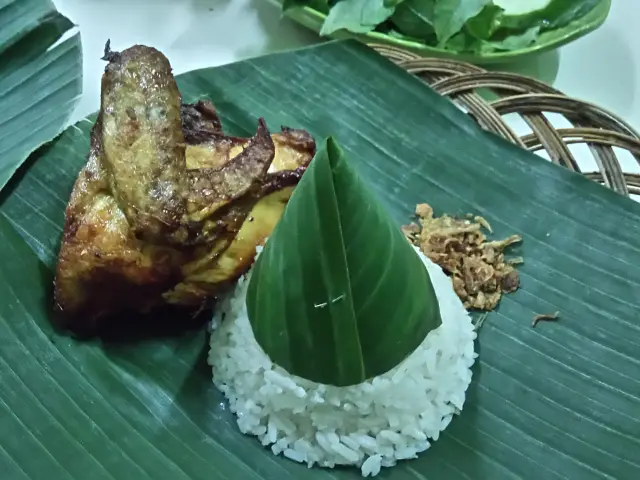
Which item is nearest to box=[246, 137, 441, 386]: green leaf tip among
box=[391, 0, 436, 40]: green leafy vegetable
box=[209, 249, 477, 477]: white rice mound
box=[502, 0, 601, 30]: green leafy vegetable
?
box=[209, 249, 477, 477]: white rice mound

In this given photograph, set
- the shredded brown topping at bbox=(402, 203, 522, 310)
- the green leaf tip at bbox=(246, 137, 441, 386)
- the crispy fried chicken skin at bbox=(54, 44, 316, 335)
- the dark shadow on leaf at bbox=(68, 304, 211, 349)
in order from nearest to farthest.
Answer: the green leaf tip at bbox=(246, 137, 441, 386)
the crispy fried chicken skin at bbox=(54, 44, 316, 335)
the dark shadow on leaf at bbox=(68, 304, 211, 349)
the shredded brown topping at bbox=(402, 203, 522, 310)

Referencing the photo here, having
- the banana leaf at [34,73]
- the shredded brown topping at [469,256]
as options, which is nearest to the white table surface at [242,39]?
the banana leaf at [34,73]

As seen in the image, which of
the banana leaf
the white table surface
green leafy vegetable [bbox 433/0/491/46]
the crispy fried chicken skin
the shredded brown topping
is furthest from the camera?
the white table surface

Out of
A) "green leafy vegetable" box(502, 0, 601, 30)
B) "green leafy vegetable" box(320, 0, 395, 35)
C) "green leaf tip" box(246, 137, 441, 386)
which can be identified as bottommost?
"green leaf tip" box(246, 137, 441, 386)

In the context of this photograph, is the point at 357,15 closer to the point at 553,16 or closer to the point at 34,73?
the point at 553,16

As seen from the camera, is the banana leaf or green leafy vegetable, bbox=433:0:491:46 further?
green leafy vegetable, bbox=433:0:491:46

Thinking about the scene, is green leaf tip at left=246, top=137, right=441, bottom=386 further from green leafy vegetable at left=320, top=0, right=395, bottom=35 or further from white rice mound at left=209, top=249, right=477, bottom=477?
green leafy vegetable at left=320, top=0, right=395, bottom=35

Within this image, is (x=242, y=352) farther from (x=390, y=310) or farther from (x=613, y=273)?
(x=613, y=273)

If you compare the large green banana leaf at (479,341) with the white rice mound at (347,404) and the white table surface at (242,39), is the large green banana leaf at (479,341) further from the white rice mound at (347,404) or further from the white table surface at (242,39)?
the white table surface at (242,39)
